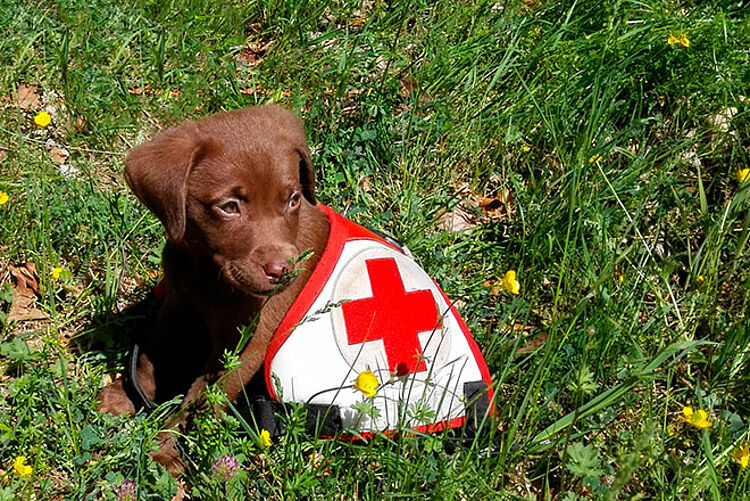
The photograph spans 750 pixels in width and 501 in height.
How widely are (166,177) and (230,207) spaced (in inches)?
9.6

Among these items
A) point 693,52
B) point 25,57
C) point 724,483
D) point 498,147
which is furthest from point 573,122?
point 25,57

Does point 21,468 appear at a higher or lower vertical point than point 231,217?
lower

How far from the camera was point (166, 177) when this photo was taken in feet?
9.55

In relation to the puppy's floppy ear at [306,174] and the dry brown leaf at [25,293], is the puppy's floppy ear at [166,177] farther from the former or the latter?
the dry brown leaf at [25,293]

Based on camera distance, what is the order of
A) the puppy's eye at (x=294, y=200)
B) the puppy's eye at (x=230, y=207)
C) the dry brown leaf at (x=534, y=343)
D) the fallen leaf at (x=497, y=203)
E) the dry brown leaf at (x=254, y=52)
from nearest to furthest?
1. the puppy's eye at (x=230, y=207)
2. the puppy's eye at (x=294, y=200)
3. the dry brown leaf at (x=534, y=343)
4. the fallen leaf at (x=497, y=203)
5. the dry brown leaf at (x=254, y=52)

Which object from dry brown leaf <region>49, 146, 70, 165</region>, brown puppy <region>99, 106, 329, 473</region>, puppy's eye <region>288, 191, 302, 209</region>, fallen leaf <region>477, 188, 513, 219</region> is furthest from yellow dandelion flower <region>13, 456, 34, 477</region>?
fallen leaf <region>477, 188, 513, 219</region>

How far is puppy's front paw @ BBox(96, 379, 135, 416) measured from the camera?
3441 millimetres

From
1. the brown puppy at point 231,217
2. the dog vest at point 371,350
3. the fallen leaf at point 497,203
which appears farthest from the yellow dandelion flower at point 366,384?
the fallen leaf at point 497,203

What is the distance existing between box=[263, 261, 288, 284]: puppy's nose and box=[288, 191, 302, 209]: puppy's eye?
309 millimetres

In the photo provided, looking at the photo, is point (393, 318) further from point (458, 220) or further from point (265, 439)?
point (458, 220)

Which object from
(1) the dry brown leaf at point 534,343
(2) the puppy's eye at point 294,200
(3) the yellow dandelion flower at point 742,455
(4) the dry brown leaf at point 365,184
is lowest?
(3) the yellow dandelion flower at point 742,455

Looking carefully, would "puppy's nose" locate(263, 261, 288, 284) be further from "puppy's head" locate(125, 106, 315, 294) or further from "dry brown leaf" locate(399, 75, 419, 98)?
"dry brown leaf" locate(399, 75, 419, 98)

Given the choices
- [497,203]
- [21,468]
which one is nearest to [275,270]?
[21,468]

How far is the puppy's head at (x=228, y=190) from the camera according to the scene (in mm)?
2918
